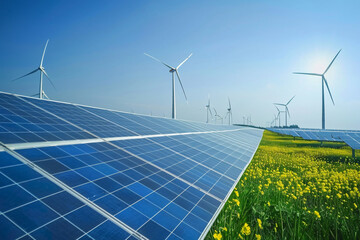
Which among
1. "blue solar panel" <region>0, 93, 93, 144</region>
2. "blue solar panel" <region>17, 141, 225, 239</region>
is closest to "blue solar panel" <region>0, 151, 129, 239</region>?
"blue solar panel" <region>17, 141, 225, 239</region>

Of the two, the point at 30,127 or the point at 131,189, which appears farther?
the point at 30,127

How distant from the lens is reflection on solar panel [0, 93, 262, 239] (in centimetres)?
293

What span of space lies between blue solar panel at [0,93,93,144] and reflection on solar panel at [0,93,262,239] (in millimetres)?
29

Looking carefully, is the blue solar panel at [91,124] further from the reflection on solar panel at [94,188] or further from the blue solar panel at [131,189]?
the blue solar panel at [131,189]

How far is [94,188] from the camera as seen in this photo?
13.4ft

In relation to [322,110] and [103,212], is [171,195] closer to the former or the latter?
[103,212]

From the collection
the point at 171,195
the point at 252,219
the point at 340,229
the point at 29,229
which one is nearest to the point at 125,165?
the point at 171,195

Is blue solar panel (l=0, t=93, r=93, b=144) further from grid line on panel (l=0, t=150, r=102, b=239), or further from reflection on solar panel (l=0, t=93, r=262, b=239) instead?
grid line on panel (l=0, t=150, r=102, b=239)

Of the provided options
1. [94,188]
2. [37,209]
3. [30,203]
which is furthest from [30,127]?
[37,209]

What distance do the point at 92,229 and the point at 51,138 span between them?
3.72 m

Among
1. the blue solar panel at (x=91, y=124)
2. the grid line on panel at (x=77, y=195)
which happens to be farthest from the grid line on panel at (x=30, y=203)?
the blue solar panel at (x=91, y=124)

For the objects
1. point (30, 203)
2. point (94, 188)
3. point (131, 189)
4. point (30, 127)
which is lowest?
point (131, 189)

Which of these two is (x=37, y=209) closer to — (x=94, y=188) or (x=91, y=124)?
(x=94, y=188)

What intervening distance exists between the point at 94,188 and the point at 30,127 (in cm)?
366
